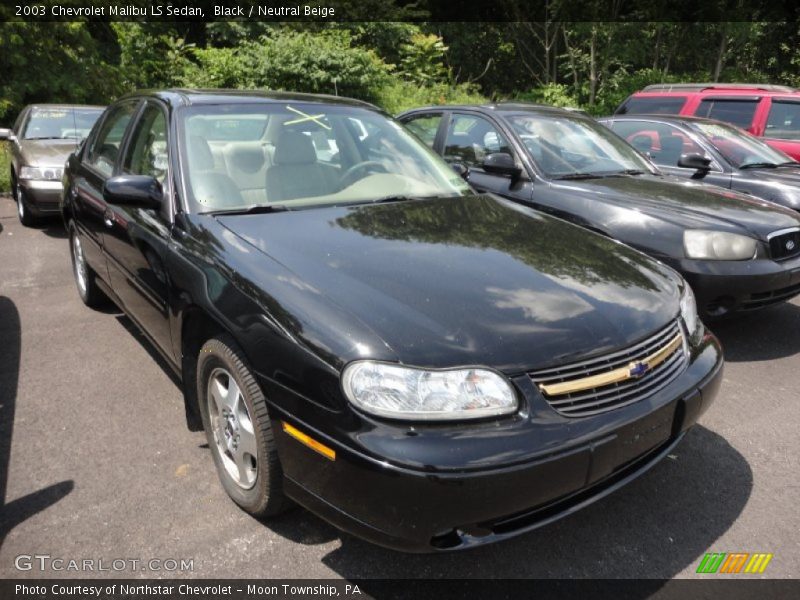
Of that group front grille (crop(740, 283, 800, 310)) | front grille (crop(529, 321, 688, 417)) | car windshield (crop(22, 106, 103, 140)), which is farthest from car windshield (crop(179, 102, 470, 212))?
car windshield (crop(22, 106, 103, 140))

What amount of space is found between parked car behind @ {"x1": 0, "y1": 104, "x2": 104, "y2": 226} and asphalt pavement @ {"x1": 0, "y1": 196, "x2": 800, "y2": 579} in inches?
160

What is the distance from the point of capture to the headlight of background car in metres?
7.09

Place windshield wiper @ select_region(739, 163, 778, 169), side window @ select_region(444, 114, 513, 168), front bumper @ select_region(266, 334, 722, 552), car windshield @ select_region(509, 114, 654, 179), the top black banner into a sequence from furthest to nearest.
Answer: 1. the top black banner
2. windshield wiper @ select_region(739, 163, 778, 169)
3. side window @ select_region(444, 114, 513, 168)
4. car windshield @ select_region(509, 114, 654, 179)
5. front bumper @ select_region(266, 334, 722, 552)

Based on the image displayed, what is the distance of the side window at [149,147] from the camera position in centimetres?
311

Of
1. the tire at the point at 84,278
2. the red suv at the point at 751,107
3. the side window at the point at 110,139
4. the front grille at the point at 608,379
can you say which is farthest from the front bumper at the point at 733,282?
the red suv at the point at 751,107

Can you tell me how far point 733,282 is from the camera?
3.92 meters

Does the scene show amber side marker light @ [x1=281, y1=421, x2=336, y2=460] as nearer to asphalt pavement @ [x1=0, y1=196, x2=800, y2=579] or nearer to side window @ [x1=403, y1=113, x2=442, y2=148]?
asphalt pavement @ [x1=0, y1=196, x2=800, y2=579]

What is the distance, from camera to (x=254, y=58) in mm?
16562

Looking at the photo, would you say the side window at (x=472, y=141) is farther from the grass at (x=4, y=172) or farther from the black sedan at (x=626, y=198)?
the grass at (x=4, y=172)

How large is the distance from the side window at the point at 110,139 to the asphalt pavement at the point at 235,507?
1.28 m

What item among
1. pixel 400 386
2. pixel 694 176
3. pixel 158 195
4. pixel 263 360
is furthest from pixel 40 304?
pixel 694 176

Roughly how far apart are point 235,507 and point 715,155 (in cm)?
591

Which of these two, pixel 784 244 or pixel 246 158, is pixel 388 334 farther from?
pixel 784 244

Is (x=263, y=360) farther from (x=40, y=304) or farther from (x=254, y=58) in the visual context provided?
(x=254, y=58)
